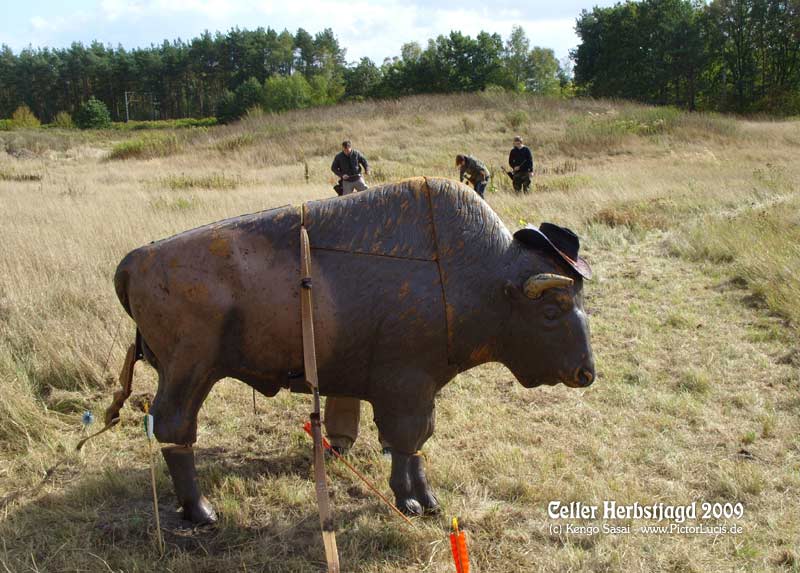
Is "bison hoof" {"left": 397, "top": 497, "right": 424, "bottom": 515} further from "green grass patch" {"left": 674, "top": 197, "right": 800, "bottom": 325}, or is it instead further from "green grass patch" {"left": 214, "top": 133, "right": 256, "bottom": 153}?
"green grass patch" {"left": 214, "top": 133, "right": 256, "bottom": 153}

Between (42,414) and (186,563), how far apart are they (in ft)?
7.35

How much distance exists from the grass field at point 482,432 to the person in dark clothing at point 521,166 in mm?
4233

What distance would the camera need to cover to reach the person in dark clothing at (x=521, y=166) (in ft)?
51.0

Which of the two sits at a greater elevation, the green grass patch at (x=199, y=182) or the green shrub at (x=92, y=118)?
the green shrub at (x=92, y=118)

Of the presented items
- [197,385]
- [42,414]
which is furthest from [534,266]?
[42,414]

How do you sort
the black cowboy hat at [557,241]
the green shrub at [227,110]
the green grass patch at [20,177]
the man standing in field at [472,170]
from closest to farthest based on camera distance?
the black cowboy hat at [557,241], the man standing in field at [472,170], the green grass patch at [20,177], the green shrub at [227,110]

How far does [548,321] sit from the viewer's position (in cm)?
336

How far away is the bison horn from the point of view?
3211 millimetres

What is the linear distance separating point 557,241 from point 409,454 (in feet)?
4.40

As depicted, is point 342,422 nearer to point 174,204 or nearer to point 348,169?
point 174,204

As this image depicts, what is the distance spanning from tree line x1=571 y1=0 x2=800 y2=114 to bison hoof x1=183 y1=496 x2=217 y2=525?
4468cm

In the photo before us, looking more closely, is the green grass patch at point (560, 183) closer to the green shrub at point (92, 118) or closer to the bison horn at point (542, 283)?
the bison horn at point (542, 283)

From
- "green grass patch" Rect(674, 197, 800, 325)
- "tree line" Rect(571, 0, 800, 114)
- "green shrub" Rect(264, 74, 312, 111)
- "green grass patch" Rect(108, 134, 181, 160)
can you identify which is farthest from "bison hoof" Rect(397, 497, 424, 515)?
"green shrub" Rect(264, 74, 312, 111)

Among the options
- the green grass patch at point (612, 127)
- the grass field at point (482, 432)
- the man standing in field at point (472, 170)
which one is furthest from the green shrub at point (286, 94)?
the grass field at point (482, 432)
